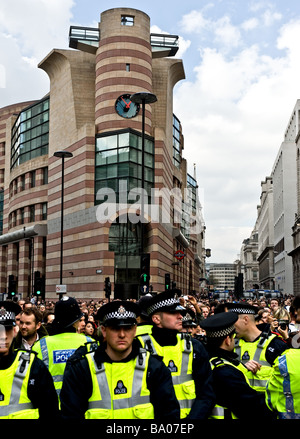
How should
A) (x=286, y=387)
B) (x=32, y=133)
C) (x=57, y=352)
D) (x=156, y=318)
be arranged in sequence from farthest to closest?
1. (x=32, y=133)
2. (x=57, y=352)
3. (x=156, y=318)
4. (x=286, y=387)

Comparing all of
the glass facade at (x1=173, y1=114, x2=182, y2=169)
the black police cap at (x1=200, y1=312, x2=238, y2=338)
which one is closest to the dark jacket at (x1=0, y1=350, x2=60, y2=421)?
the black police cap at (x1=200, y1=312, x2=238, y2=338)

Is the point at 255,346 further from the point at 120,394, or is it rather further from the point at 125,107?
the point at 125,107

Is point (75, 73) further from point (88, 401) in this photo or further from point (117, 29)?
point (88, 401)

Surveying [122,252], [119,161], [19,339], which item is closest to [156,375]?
[19,339]

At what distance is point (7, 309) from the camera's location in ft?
13.5

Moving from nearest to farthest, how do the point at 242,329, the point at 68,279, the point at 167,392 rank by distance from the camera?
the point at 167,392, the point at 242,329, the point at 68,279

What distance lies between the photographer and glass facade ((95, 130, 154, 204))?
46844mm

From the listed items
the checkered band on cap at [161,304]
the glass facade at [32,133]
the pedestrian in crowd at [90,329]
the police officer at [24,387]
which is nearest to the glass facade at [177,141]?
the glass facade at [32,133]

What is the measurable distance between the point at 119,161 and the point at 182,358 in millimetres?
43705

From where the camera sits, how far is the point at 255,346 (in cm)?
515
